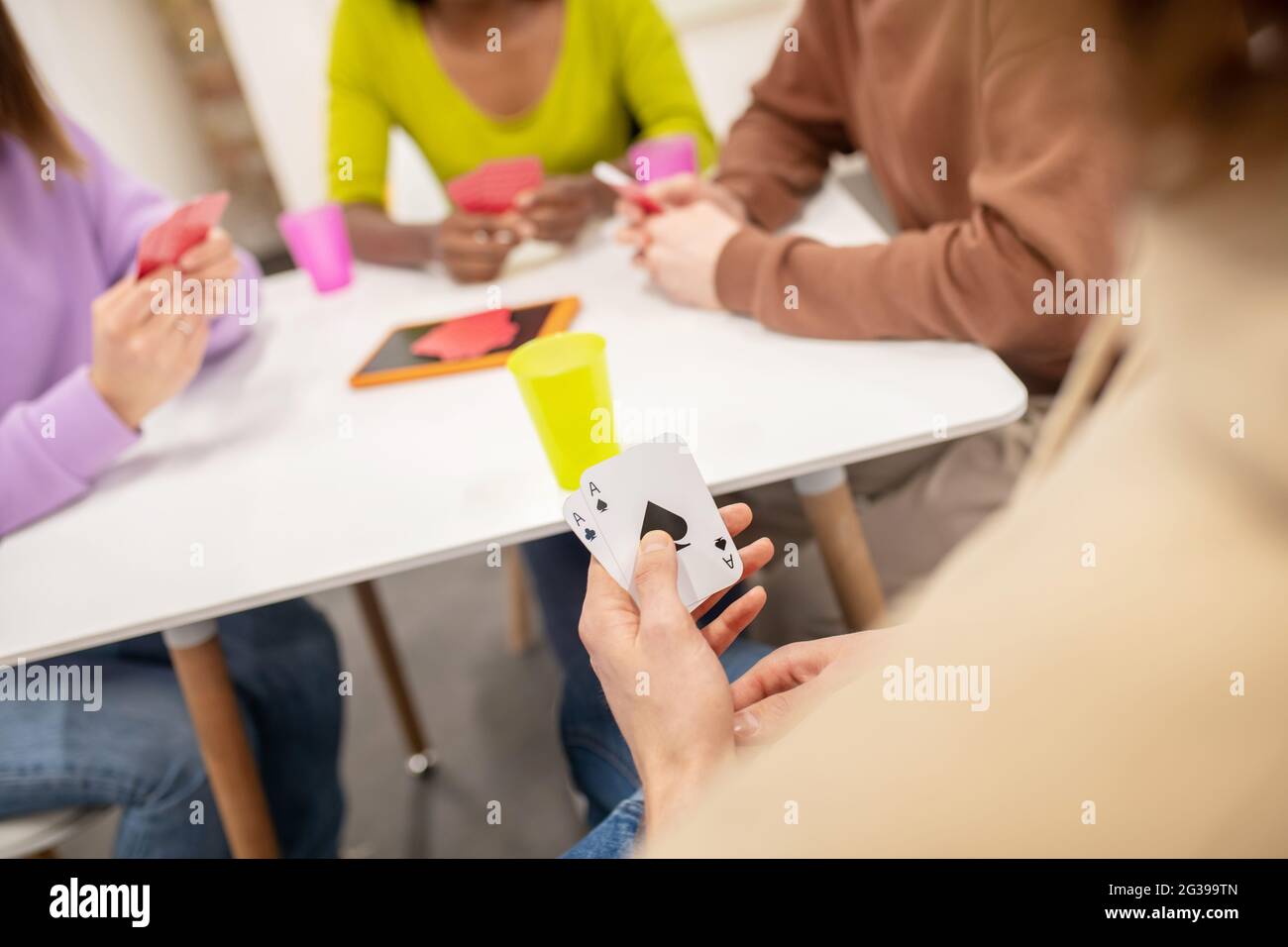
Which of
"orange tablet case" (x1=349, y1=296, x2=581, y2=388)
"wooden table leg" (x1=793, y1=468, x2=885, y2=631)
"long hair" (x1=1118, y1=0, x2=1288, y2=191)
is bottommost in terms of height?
"wooden table leg" (x1=793, y1=468, x2=885, y2=631)

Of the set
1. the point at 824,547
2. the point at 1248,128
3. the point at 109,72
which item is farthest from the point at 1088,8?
the point at 109,72

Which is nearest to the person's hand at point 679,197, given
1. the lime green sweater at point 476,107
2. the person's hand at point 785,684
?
the lime green sweater at point 476,107

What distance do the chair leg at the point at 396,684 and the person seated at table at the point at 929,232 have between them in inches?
30.6

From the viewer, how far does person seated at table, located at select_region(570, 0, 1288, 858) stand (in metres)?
0.24

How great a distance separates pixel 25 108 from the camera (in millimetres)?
1093

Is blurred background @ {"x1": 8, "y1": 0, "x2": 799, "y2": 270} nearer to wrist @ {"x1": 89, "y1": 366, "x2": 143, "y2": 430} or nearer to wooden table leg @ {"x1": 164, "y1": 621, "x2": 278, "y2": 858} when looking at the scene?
wrist @ {"x1": 89, "y1": 366, "x2": 143, "y2": 430}

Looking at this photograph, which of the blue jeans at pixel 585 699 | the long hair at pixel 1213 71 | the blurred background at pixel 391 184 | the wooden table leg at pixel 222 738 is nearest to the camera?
the long hair at pixel 1213 71

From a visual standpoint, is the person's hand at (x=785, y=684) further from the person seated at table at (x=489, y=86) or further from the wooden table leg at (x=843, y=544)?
the person seated at table at (x=489, y=86)

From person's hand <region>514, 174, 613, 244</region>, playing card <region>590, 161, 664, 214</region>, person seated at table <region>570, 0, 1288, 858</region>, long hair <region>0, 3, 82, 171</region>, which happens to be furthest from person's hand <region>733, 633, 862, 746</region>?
long hair <region>0, 3, 82, 171</region>

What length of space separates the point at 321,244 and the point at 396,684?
775mm

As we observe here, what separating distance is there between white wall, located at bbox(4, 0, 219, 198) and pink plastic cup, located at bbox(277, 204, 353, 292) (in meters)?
1.89

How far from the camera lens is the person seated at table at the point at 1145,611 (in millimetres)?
244

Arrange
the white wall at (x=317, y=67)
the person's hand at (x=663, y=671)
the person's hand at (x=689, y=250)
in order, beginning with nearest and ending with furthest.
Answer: the person's hand at (x=663, y=671)
the person's hand at (x=689, y=250)
the white wall at (x=317, y=67)
